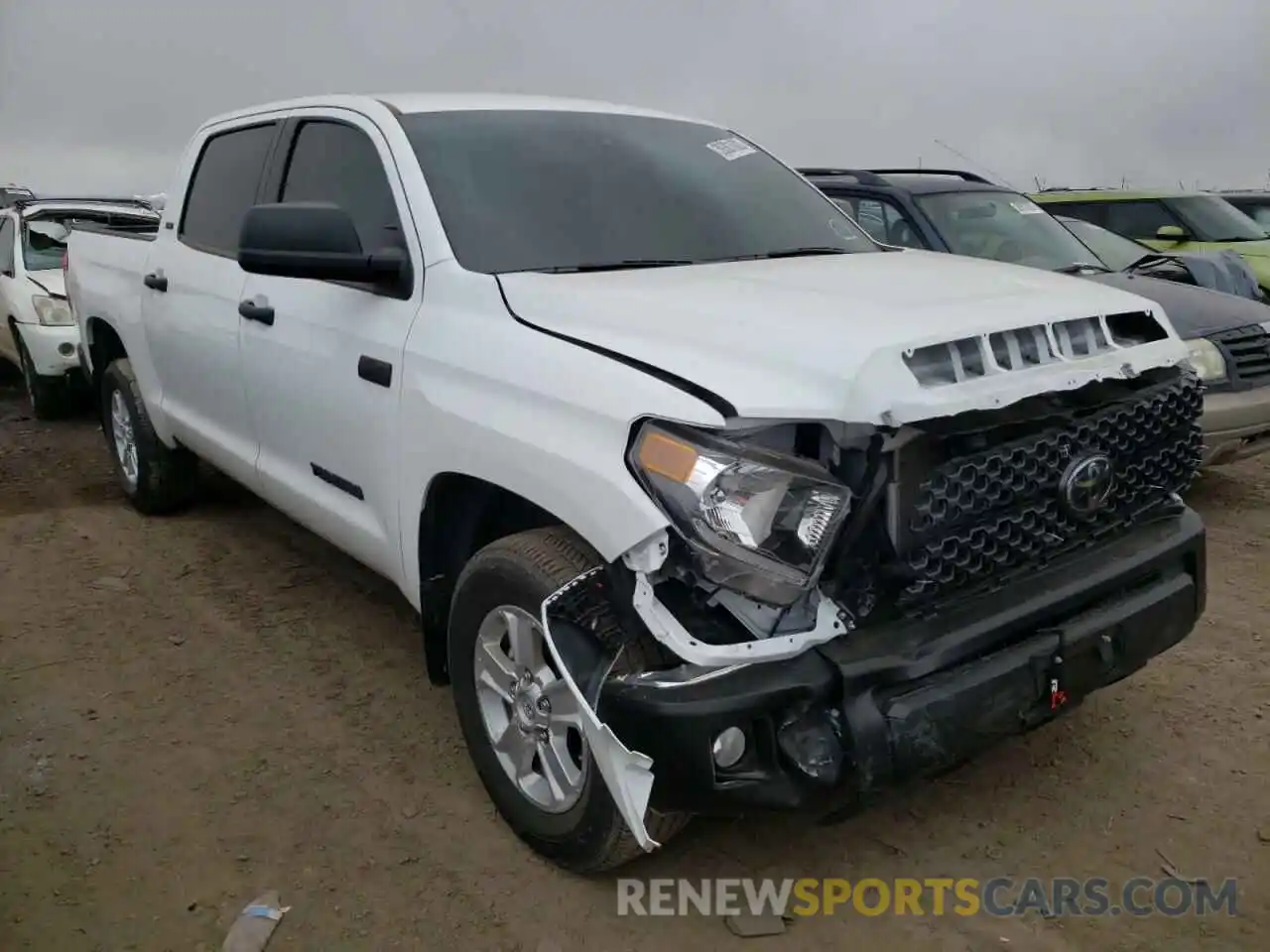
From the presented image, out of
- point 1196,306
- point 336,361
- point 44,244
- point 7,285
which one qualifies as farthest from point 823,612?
point 44,244

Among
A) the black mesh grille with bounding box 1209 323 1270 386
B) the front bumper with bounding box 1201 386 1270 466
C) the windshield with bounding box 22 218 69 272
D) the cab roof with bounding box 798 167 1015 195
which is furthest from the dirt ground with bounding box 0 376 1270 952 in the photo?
the windshield with bounding box 22 218 69 272

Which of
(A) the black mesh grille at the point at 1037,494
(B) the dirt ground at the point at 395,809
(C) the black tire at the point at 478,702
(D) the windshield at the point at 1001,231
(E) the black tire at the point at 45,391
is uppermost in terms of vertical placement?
(D) the windshield at the point at 1001,231

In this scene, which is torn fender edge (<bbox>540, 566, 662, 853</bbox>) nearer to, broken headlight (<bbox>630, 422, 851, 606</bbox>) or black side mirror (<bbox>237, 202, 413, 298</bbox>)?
broken headlight (<bbox>630, 422, 851, 606</bbox>)

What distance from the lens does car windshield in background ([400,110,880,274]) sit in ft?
10.0

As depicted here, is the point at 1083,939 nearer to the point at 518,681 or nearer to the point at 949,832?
the point at 949,832

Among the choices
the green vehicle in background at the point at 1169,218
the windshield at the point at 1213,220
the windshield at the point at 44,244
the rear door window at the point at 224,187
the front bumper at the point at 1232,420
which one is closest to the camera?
the rear door window at the point at 224,187

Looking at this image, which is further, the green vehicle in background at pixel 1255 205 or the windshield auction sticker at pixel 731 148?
the green vehicle in background at pixel 1255 205

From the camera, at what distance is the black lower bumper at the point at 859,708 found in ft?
7.02

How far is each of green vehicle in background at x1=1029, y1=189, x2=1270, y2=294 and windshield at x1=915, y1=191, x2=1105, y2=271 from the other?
2.77m

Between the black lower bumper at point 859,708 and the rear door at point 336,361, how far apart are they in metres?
1.26

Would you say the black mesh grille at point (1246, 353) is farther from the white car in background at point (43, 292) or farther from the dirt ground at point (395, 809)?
the white car in background at point (43, 292)

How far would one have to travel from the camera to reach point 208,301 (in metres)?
4.20

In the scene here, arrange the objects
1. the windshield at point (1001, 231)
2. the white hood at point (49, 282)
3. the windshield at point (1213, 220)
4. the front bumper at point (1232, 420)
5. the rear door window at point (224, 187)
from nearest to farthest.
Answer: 1. the rear door window at point (224, 187)
2. the front bumper at point (1232, 420)
3. the windshield at point (1001, 231)
4. the white hood at point (49, 282)
5. the windshield at point (1213, 220)

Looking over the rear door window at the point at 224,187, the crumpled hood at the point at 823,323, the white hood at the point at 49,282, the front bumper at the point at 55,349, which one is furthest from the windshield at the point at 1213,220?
the white hood at the point at 49,282
